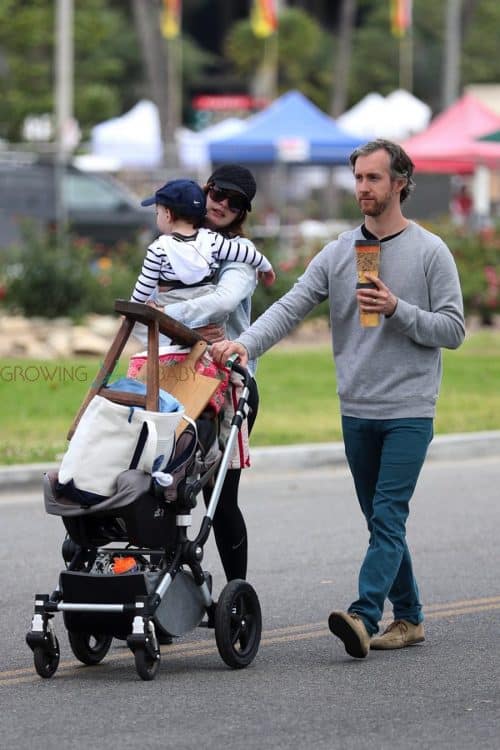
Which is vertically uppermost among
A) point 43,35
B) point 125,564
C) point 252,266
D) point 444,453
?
point 43,35

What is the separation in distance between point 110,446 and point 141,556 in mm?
488

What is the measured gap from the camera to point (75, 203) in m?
25.2

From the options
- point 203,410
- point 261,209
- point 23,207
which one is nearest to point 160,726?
point 203,410

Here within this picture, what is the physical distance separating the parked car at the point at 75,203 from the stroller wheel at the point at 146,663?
16.8m

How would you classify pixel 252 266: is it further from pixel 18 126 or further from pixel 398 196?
pixel 18 126

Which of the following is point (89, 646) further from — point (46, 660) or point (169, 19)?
point (169, 19)

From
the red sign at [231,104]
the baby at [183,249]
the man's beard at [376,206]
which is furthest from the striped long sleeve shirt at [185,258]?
the red sign at [231,104]

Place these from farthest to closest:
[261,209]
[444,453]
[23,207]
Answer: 1. [261,209]
2. [23,207]
3. [444,453]

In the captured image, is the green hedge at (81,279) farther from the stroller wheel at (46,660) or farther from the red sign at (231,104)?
the red sign at (231,104)

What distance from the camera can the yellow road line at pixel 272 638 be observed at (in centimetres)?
645

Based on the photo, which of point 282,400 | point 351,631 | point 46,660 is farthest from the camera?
point 282,400

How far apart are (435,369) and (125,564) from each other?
1.44 m

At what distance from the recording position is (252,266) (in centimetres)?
672

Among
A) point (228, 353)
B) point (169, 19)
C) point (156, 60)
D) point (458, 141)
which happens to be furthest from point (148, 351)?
point (169, 19)
